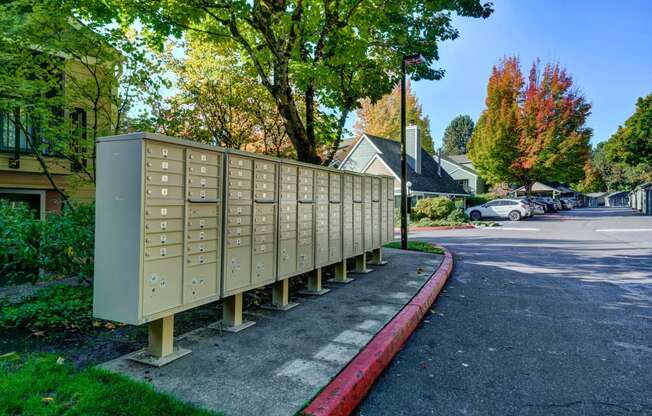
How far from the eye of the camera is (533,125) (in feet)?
109

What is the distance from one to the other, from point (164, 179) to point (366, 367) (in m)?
2.39

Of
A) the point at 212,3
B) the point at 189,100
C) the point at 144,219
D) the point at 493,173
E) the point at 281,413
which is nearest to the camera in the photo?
the point at 281,413

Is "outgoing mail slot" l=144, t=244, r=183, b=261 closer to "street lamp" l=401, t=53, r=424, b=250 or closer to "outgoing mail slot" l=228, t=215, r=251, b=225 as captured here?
A: "outgoing mail slot" l=228, t=215, r=251, b=225

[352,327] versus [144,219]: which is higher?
[144,219]

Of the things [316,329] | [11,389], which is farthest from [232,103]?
[11,389]

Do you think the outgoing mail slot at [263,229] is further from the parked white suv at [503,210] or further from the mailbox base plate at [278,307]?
the parked white suv at [503,210]

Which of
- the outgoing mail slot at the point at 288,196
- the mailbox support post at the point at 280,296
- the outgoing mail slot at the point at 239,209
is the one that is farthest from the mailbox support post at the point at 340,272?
the outgoing mail slot at the point at 239,209

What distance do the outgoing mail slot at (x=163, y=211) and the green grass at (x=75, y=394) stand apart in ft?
4.26

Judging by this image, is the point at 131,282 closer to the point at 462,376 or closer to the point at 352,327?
the point at 352,327

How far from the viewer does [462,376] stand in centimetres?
359

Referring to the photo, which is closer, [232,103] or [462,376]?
[462,376]

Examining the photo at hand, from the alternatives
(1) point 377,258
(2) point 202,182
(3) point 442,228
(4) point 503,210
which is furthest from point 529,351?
(4) point 503,210

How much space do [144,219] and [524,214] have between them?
96.5ft

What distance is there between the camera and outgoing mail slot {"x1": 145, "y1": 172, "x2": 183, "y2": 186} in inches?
128
